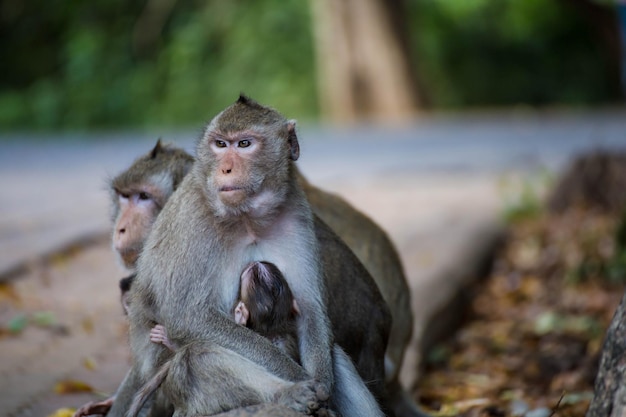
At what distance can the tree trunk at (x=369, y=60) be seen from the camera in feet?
63.7

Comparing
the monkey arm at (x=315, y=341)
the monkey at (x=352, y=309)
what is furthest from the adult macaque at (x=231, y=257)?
the monkey at (x=352, y=309)

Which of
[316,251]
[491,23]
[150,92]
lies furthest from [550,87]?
[316,251]

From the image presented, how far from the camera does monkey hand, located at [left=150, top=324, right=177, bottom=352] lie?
394 cm

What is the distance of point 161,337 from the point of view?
396cm

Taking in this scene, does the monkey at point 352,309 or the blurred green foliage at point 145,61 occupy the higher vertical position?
the blurred green foliage at point 145,61

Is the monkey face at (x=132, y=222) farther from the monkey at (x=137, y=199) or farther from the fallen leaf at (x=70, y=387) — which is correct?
the fallen leaf at (x=70, y=387)

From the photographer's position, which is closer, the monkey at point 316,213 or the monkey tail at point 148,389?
the monkey tail at point 148,389

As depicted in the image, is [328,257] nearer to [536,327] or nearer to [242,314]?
[242,314]

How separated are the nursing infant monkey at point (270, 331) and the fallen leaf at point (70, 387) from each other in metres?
1.00

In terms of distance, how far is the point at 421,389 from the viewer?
19.9 feet

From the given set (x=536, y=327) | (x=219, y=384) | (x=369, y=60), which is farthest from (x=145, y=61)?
(x=219, y=384)

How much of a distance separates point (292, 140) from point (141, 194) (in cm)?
79

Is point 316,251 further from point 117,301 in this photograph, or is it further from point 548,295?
point 548,295

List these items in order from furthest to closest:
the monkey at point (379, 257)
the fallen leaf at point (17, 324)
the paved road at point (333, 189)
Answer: the fallen leaf at point (17, 324), the paved road at point (333, 189), the monkey at point (379, 257)
